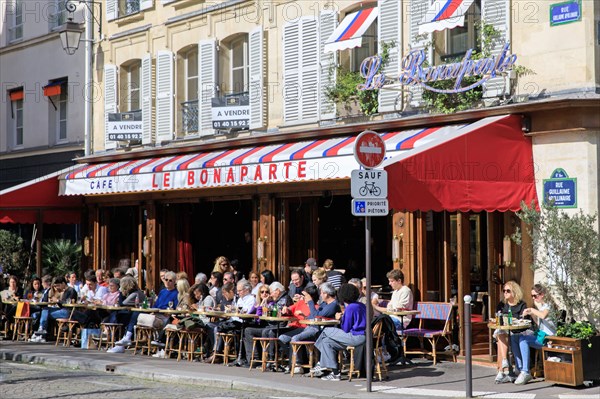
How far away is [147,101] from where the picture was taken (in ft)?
77.6

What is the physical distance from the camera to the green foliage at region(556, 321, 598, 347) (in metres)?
13.4

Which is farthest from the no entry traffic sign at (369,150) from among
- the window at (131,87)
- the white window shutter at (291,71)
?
the window at (131,87)

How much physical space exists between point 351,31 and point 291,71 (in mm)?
2129

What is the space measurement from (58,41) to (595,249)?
16.5 metres

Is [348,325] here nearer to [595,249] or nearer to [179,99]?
[595,249]

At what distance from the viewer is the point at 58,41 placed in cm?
2650

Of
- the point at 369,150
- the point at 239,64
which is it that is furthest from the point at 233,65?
the point at 369,150

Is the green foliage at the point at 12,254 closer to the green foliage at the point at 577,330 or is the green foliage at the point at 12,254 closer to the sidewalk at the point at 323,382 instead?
the sidewalk at the point at 323,382

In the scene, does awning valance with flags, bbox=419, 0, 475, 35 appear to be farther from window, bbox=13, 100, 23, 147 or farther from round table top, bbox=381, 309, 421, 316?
window, bbox=13, 100, 23, 147

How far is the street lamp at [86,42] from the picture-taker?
24.8m

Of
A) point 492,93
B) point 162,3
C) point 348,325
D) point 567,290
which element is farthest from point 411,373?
point 162,3

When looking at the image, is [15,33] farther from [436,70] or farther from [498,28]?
[498,28]

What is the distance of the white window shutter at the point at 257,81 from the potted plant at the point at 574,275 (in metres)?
7.50

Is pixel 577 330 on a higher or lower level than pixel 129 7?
lower
